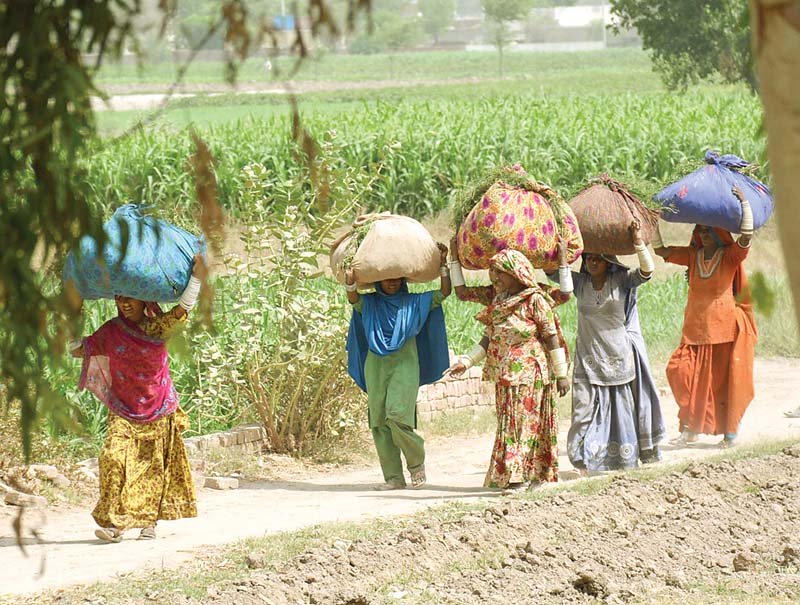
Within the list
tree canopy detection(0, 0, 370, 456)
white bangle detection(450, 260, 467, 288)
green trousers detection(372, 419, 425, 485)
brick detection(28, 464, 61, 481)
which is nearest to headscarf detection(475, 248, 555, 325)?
white bangle detection(450, 260, 467, 288)

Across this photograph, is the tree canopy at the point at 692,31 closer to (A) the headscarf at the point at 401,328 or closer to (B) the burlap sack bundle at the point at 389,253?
(A) the headscarf at the point at 401,328

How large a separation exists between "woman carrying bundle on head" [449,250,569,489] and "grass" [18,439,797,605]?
0.75ft

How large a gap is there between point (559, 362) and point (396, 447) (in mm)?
1346

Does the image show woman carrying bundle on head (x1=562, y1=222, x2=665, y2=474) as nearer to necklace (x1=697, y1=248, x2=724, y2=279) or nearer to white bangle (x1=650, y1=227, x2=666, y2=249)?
white bangle (x1=650, y1=227, x2=666, y2=249)

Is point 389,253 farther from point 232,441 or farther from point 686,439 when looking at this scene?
point 686,439

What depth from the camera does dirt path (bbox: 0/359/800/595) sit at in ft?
23.0

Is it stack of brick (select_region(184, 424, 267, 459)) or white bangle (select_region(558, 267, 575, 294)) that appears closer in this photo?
white bangle (select_region(558, 267, 575, 294))

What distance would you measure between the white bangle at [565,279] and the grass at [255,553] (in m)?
1.18

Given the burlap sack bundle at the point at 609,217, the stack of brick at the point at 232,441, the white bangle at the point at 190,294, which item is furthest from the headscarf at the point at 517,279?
the stack of brick at the point at 232,441

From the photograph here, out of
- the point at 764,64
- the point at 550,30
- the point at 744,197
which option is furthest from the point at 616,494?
the point at 550,30

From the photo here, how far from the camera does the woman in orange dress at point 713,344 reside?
941cm

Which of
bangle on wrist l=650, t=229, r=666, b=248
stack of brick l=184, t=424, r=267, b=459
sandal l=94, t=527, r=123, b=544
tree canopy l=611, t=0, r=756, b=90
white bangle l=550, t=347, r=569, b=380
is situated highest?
tree canopy l=611, t=0, r=756, b=90

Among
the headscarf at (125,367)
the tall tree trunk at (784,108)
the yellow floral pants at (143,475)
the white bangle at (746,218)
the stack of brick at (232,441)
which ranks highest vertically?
the tall tree trunk at (784,108)

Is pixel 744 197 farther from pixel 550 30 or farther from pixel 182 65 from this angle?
pixel 550 30
